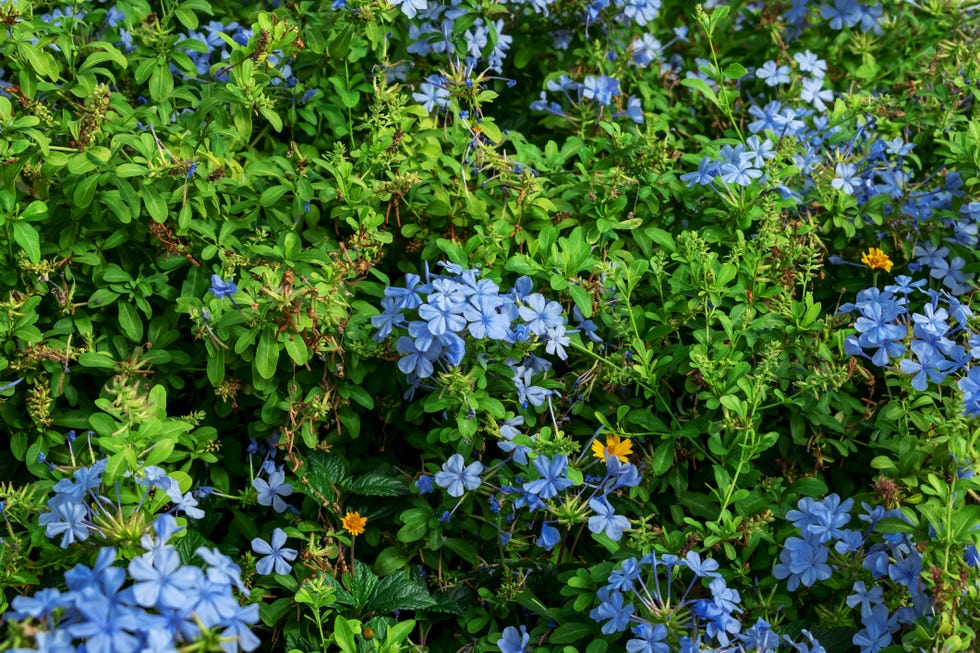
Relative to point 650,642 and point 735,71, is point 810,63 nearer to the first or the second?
point 735,71

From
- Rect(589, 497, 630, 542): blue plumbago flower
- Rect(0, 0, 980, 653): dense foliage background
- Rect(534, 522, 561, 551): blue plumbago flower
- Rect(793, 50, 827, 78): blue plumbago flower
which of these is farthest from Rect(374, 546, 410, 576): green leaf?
Rect(793, 50, 827, 78): blue plumbago flower

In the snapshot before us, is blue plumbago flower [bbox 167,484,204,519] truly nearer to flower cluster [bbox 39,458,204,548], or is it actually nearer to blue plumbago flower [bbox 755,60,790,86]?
flower cluster [bbox 39,458,204,548]

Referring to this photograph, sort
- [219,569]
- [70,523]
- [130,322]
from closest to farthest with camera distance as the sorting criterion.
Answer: [219,569], [70,523], [130,322]

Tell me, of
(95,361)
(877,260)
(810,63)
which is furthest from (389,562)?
(810,63)

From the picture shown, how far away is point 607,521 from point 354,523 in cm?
58

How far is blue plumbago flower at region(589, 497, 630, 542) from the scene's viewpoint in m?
2.22

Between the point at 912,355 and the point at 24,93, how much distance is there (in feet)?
7.29

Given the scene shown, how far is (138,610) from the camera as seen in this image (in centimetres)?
146

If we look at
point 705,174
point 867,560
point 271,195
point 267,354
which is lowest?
point 867,560

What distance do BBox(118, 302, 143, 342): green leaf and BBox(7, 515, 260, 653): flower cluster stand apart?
951 millimetres

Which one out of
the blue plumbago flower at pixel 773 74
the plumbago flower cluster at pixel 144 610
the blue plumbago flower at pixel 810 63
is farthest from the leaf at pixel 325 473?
the blue plumbago flower at pixel 810 63

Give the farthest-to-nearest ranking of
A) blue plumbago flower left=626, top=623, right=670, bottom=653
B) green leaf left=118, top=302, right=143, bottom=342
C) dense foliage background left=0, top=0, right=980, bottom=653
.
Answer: green leaf left=118, top=302, right=143, bottom=342 < dense foliage background left=0, top=0, right=980, bottom=653 < blue plumbago flower left=626, top=623, right=670, bottom=653

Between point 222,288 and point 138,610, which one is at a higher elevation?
point 222,288

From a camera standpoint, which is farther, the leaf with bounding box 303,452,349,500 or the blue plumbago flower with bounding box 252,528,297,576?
the leaf with bounding box 303,452,349,500
